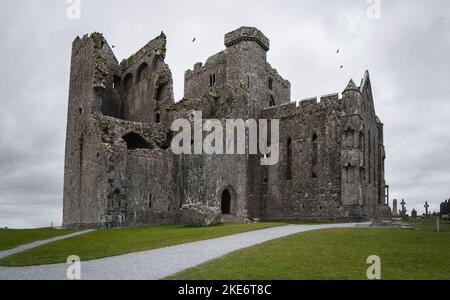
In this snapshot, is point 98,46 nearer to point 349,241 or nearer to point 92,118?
point 92,118

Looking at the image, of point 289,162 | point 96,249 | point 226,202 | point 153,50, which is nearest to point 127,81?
point 153,50

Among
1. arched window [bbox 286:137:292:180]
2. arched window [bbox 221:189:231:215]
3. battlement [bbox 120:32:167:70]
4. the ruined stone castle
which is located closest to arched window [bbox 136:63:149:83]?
the ruined stone castle

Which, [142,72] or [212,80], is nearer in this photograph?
[142,72]

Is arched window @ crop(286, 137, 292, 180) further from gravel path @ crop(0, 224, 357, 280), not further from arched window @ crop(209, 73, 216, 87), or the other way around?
gravel path @ crop(0, 224, 357, 280)

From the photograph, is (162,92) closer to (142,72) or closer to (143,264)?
(142,72)

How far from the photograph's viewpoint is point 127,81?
45219mm

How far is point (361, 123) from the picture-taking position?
34.0 metres

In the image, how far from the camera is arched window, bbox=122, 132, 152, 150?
34.0 metres

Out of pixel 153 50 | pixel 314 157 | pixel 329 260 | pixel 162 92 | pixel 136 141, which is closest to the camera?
pixel 329 260

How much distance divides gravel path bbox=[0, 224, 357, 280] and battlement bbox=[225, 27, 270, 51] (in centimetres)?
2719

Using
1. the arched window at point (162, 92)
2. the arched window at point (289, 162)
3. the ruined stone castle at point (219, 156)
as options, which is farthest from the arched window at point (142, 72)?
the arched window at point (289, 162)

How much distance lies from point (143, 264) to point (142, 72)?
1240 inches

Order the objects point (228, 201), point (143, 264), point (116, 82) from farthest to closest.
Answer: point (116, 82) → point (228, 201) → point (143, 264)

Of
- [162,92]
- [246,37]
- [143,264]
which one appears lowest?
[143,264]
